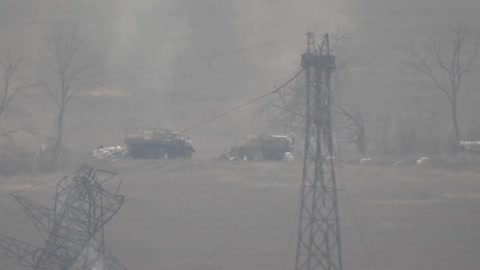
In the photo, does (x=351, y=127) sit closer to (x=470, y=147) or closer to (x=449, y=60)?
(x=470, y=147)

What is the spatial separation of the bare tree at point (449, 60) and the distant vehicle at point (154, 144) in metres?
11.1

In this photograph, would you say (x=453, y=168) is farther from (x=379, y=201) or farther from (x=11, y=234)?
(x=11, y=234)

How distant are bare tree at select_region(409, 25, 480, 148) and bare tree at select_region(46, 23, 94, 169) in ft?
43.1

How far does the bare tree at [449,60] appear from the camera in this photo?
39.5 m

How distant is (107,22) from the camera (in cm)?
5231

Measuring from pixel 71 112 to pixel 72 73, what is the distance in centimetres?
244

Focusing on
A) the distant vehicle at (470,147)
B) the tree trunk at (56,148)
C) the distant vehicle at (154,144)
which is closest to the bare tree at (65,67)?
the tree trunk at (56,148)

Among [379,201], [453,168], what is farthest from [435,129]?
[379,201]

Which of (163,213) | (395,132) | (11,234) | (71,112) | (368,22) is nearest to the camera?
(11,234)

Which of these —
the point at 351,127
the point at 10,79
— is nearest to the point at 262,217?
the point at 351,127

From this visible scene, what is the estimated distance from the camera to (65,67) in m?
38.0

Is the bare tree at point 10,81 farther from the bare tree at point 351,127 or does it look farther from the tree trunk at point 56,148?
the bare tree at point 351,127

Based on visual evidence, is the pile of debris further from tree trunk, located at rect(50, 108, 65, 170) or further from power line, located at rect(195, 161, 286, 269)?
power line, located at rect(195, 161, 286, 269)

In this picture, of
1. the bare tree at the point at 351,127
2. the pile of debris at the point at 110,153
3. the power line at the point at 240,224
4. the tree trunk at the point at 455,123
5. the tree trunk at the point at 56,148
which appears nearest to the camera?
the power line at the point at 240,224
